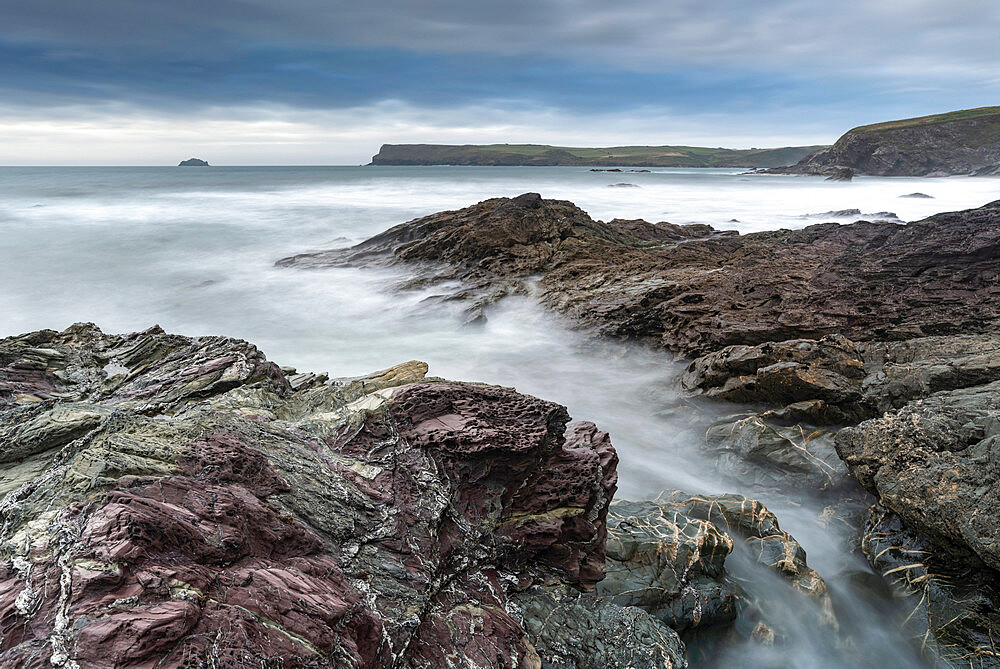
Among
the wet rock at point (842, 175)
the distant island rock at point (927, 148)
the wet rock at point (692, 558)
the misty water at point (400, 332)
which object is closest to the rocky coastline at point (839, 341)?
the misty water at point (400, 332)

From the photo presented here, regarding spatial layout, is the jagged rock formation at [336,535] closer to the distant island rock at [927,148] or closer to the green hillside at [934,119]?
the distant island rock at [927,148]

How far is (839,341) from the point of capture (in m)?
7.80

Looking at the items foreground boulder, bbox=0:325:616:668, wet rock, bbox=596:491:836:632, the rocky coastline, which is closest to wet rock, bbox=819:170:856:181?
the rocky coastline

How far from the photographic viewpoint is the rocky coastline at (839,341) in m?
4.52

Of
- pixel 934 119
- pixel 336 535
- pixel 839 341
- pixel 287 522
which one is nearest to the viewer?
pixel 287 522

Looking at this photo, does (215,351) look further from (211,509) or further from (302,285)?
(302,285)

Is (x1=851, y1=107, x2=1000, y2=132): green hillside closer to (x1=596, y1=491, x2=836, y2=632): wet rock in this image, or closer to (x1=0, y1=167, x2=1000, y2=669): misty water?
(x1=0, y1=167, x2=1000, y2=669): misty water

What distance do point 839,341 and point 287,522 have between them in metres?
7.82

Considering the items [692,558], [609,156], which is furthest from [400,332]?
[609,156]

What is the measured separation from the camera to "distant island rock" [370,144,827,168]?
548 feet

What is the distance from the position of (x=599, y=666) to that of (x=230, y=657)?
2292mm

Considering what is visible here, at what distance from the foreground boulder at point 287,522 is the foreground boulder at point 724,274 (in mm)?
5741

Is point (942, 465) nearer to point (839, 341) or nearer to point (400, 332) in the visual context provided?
point (839, 341)

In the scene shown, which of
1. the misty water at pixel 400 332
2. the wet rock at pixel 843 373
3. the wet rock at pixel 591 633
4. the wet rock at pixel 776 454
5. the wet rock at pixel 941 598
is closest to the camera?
the wet rock at pixel 591 633
